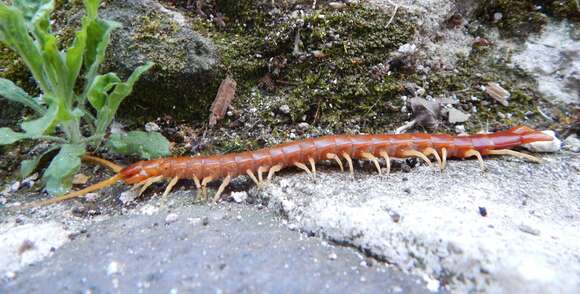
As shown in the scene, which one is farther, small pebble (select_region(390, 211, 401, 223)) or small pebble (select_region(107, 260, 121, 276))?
small pebble (select_region(390, 211, 401, 223))

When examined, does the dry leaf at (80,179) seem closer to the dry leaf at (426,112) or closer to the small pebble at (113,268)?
the small pebble at (113,268)

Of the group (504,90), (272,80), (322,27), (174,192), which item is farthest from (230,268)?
(504,90)

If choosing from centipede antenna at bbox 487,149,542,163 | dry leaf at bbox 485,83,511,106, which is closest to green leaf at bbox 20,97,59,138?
centipede antenna at bbox 487,149,542,163

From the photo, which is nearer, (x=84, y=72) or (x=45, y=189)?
(x=45, y=189)

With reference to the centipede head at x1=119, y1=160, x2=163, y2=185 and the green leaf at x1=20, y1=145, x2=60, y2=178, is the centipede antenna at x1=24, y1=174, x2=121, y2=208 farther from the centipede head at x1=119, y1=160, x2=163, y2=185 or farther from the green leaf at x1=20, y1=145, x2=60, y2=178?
the green leaf at x1=20, y1=145, x2=60, y2=178

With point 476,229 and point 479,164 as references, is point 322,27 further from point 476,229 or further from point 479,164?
point 476,229

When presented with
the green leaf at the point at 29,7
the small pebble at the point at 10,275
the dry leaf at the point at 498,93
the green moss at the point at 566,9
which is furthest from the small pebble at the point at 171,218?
the green moss at the point at 566,9
